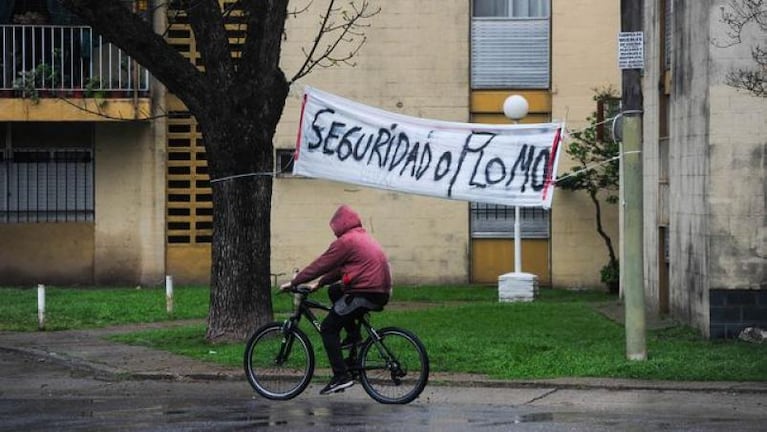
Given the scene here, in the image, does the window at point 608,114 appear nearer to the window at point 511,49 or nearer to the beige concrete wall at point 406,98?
the window at point 511,49

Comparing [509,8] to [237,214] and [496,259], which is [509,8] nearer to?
[496,259]

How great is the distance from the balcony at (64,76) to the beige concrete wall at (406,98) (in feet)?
9.81

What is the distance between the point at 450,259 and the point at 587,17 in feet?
17.2

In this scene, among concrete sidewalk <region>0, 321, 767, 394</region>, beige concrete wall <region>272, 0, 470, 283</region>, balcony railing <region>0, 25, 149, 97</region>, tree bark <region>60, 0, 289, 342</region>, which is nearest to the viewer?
concrete sidewalk <region>0, 321, 767, 394</region>

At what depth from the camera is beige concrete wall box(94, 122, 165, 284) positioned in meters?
25.8

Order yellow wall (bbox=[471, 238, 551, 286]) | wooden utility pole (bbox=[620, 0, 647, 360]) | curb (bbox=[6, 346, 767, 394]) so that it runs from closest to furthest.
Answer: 1. curb (bbox=[6, 346, 767, 394])
2. wooden utility pole (bbox=[620, 0, 647, 360])
3. yellow wall (bbox=[471, 238, 551, 286])

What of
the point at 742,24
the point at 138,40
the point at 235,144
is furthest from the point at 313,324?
the point at 742,24

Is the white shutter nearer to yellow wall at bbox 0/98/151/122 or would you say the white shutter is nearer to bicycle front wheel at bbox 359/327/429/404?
yellow wall at bbox 0/98/151/122

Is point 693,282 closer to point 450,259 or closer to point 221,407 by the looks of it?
point 221,407

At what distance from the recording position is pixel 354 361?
11797mm

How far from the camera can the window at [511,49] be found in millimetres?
25609

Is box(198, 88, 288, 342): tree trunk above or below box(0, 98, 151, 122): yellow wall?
below

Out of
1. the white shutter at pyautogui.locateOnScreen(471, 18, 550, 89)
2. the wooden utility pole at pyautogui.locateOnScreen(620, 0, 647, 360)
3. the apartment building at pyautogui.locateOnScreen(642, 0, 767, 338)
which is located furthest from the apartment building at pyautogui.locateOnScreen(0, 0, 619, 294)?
the wooden utility pole at pyautogui.locateOnScreen(620, 0, 647, 360)

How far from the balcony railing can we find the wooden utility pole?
13.1 m
